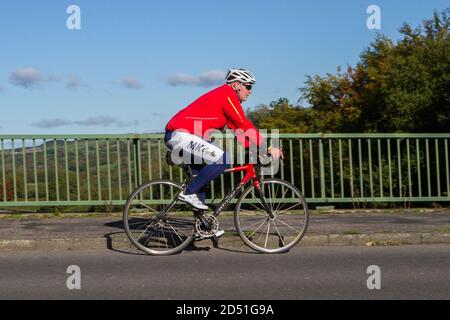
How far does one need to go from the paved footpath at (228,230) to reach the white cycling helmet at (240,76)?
1887 mm

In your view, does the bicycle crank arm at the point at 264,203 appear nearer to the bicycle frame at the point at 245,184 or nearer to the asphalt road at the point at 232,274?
the bicycle frame at the point at 245,184

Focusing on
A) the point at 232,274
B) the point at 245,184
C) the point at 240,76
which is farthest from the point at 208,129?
the point at 232,274

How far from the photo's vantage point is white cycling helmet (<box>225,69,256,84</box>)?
7.43 metres

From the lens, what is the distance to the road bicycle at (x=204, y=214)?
295 inches

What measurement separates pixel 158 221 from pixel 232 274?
1.50 m

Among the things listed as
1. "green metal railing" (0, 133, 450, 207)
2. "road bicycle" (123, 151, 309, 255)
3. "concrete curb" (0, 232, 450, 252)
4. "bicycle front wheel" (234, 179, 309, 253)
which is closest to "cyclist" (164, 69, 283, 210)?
"road bicycle" (123, 151, 309, 255)

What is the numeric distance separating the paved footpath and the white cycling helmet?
1887mm

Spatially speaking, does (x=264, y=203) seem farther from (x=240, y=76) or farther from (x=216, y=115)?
(x=240, y=76)

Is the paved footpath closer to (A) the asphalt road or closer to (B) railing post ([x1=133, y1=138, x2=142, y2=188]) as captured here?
(A) the asphalt road

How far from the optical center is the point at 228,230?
341 inches

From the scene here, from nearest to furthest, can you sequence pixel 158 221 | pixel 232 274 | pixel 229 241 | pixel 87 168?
pixel 232 274, pixel 158 221, pixel 229 241, pixel 87 168

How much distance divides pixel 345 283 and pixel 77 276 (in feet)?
8.04

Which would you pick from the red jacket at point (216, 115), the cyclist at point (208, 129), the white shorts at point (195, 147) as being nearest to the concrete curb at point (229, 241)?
the cyclist at point (208, 129)

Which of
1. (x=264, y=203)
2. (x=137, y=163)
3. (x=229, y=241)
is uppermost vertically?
(x=137, y=163)
